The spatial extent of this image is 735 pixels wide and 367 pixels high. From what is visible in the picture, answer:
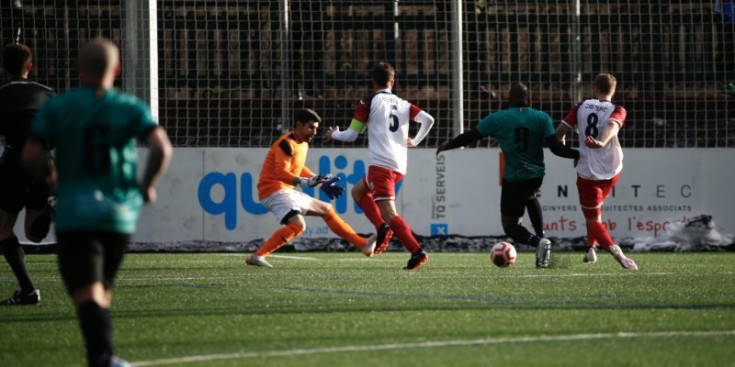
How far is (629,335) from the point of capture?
19.7 ft

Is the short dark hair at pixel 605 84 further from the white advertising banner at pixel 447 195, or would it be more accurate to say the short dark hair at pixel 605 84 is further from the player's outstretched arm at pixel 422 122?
the white advertising banner at pixel 447 195

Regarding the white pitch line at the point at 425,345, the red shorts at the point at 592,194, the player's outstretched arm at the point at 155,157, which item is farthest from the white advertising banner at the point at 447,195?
the player's outstretched arm at the point at 155,157

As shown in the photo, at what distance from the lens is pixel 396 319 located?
6699 mm

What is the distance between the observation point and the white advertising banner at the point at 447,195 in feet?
50.6

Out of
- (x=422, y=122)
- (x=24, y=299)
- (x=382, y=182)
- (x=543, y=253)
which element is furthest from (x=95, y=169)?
(x=422, y=122)

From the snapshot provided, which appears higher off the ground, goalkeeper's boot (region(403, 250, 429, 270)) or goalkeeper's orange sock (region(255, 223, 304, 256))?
goalkeeper's orange sock (region(255, 223, 304, 256))

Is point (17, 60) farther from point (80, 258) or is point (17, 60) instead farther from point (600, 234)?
point (600, 234)

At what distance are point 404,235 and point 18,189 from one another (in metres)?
4.04

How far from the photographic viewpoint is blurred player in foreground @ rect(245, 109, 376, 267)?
1216 cm

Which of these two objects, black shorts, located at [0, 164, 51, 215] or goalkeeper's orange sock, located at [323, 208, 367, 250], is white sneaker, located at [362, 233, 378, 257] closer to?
goalkeeper's orange sock, located at [323, 208, 367, 250]

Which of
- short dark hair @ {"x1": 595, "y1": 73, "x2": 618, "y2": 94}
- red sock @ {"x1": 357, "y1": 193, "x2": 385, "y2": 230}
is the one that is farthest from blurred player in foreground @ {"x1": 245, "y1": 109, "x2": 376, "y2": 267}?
short dark hair @ {"x1": 595, "y1": 73, "x2": 618, "y2": 94}

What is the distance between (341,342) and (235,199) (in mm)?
9768

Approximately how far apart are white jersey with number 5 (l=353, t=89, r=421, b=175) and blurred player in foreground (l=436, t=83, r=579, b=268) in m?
0.40

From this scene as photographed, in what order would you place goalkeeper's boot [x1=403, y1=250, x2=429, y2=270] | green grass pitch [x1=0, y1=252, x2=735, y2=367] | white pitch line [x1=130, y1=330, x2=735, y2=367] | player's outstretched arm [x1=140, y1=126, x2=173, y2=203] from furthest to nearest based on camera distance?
goalkeeper's boot [x1=403, y1=250, x2=429, y2=270]
green grass pitch [x1=0, y1=252, x2=735, y2=367]
white pitch line [x1=130, y1=330, x2=735, y2=367]
player's outstretched arm [x1=140, y1=126, x2=173, y2=203]
